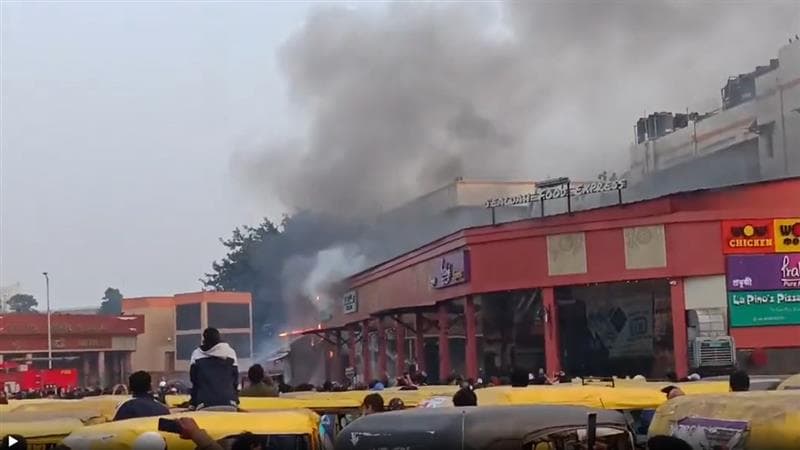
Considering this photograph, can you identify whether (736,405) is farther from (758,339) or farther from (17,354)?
(17,354)

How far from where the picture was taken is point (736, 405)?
18.4 feet

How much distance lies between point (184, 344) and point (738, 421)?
2730 inches

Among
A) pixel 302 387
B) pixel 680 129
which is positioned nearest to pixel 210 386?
pixel 302 387

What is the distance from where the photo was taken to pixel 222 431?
599 centimetres

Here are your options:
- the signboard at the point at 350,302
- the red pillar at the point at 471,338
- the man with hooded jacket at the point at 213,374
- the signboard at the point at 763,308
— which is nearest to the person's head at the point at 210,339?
the man with hooded jacket at the point at 213,374

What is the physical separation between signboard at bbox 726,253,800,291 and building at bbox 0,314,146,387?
40825 mm

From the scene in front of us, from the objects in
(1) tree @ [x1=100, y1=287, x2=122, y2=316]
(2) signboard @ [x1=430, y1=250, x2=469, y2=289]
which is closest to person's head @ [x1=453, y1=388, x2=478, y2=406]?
(2) signboard @ [x1=430, y1=250, x2=469, y2=289]

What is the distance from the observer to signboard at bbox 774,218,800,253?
2965cm

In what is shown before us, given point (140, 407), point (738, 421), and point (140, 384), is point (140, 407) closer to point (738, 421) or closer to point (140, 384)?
point (140, 384)

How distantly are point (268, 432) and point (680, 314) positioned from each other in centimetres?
2494

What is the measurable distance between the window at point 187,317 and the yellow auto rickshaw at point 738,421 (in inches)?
2628

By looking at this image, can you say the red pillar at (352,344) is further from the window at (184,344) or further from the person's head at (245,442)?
the person's head at (245,442)

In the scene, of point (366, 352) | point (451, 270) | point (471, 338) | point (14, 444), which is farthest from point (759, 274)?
point (14, 444)

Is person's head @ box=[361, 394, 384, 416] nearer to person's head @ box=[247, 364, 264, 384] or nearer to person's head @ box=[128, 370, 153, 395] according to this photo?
person's head @ box=[247, 364, 264, 384]
